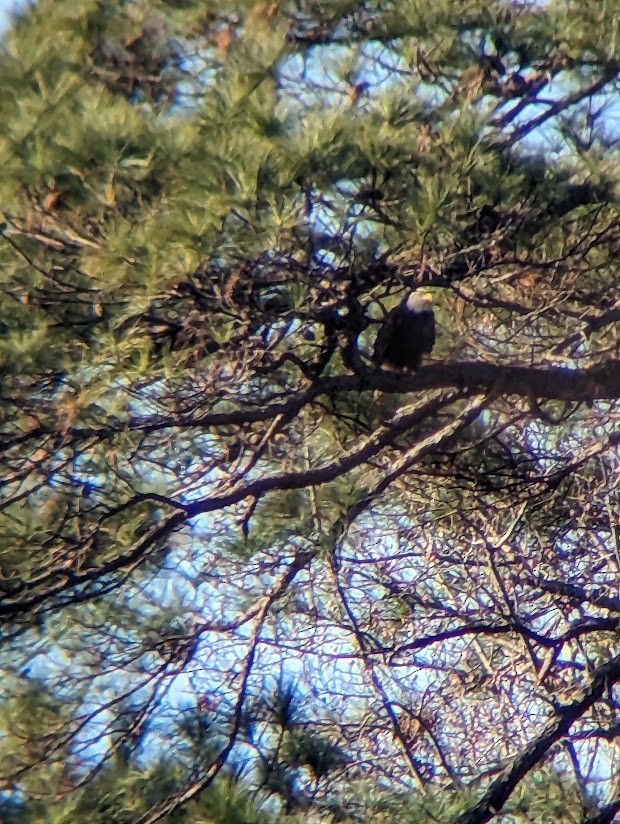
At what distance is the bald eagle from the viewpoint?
346cm

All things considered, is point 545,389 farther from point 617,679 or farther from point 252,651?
point 252,651

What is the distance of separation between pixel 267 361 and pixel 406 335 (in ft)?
2.72

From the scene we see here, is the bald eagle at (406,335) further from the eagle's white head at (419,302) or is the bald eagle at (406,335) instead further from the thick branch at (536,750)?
the thick branch at (536,750)

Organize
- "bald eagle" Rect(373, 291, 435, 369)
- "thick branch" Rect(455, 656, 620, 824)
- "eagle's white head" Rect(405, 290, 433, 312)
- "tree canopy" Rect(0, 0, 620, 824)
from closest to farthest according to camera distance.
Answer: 1. "tree canopy" Rect(0, 0, 620, 824)
2. "thick branch" Rect(455, 656, 620, 824)
3. "bald eagle" Rect(373, 291, 435, 369)
4. "eagle's white head" Rect(405, 290, 433, 312)

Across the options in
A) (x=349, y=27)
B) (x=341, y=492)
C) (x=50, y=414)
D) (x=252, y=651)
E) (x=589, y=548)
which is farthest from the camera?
(x=589, y=548)

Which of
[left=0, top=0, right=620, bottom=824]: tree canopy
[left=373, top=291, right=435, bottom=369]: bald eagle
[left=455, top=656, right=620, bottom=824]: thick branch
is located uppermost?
[left=373, top=291, right=435, bottom=369]: bald eagle

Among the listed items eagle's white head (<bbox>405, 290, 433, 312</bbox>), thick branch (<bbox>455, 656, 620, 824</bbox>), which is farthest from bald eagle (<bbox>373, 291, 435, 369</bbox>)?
thick branch (<bbox>455, 656, 620, 824</bbox>)

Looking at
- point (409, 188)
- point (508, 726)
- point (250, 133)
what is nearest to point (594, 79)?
point (409, 188)

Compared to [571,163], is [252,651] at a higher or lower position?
lower

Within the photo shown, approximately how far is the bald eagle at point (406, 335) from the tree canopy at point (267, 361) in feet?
0.30

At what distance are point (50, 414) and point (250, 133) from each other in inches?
30.2

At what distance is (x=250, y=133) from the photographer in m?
2.45

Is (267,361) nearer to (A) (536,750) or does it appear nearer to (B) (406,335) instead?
(B) (406,335)

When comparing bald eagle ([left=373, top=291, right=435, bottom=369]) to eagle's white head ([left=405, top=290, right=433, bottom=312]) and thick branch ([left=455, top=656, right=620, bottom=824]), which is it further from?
thick branch ([left=455, top=656, right=620, bottom=824])
